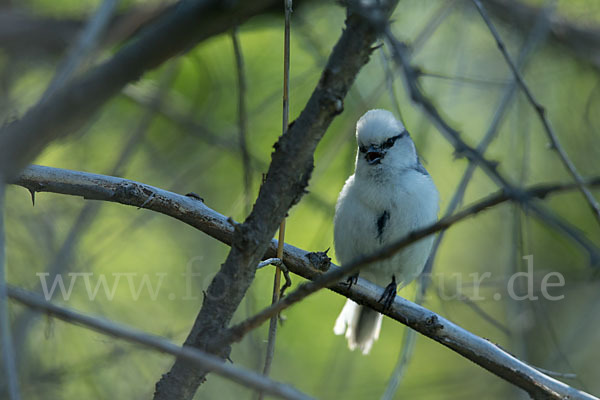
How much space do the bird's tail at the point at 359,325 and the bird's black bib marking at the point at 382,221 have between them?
645 mm

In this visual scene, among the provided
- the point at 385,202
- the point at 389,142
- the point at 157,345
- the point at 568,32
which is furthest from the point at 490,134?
the point at 568,32

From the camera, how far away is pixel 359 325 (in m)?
4.04

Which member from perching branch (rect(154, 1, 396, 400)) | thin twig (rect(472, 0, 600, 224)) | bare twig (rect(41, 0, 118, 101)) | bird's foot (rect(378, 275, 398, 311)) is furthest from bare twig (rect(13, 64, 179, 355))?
thin twig (rect(472, 0, 600, 224))

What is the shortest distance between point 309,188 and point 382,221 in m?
0.47

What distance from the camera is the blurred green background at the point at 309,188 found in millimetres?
3621

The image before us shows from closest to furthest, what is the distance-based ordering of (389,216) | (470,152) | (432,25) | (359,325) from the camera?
(470,152)
(432,25)
(389,216)
(359,325)

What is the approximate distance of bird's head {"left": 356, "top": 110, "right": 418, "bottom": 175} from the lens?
3670 millimetres

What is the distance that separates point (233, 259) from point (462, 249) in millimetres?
4093

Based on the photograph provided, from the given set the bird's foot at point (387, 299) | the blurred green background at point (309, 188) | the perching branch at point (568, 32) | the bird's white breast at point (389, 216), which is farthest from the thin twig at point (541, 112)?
the perching branch at point (568, 32)

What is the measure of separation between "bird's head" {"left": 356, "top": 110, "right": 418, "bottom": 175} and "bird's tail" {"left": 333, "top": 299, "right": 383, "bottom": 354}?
961mm

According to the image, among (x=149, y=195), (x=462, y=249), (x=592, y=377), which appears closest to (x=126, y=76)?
(x=149, y=195)

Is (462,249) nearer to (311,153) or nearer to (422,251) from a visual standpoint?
(422,251)

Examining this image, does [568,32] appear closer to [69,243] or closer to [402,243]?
[69,243]

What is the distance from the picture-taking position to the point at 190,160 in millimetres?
4797
